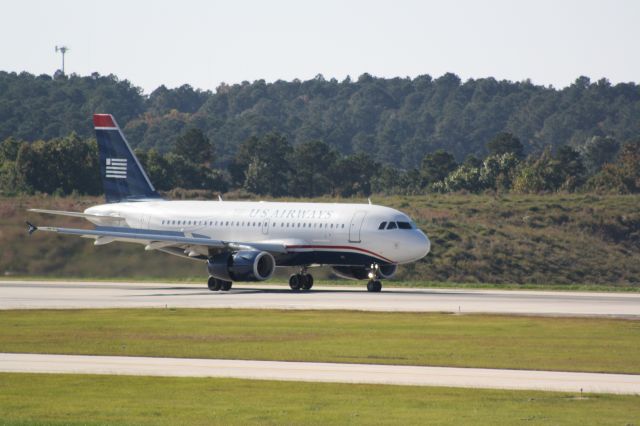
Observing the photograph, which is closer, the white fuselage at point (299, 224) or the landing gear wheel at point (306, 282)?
the white fuselage at point (299, 224)

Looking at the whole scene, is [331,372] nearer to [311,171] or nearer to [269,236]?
[269,236]

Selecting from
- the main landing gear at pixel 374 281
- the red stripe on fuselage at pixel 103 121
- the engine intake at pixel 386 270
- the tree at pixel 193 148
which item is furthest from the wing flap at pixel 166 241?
the tree at pixel 193 148

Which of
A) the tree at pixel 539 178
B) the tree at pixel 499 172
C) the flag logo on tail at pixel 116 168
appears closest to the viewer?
the flag logo on tail at pixel 116 168

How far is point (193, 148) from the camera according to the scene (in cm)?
15100

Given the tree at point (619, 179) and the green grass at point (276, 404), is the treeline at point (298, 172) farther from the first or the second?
the green grass at point (276, 404)

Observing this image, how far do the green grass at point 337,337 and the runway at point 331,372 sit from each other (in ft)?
3.50

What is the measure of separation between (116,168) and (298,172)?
3042 inches

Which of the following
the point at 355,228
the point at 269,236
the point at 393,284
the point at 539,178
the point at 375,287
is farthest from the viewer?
the point at 539,178

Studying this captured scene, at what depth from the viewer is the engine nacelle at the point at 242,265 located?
59.1 meters

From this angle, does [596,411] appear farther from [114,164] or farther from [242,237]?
[114,164]

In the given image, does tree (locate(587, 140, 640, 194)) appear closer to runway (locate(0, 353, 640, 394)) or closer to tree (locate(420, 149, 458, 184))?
tree (locate(420, 149, 458, 184))

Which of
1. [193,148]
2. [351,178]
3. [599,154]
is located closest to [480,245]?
[351,178]

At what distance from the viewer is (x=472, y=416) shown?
23438mm

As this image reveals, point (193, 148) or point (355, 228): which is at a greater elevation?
point (193, 148)
